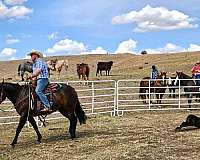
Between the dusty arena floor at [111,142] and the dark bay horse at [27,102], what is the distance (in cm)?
47

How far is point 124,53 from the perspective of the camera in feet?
250

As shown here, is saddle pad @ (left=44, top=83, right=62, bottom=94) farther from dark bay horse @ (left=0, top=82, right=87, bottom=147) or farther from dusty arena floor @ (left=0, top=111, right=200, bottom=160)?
dusty arena floor @ (left=0, top=111, right=200, bottom=160)

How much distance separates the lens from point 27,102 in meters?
10.1

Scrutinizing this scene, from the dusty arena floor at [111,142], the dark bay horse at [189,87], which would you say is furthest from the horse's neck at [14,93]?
the dark bay horse at [189,87]

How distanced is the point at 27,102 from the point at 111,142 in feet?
7.17

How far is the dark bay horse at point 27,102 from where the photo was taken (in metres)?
10.1

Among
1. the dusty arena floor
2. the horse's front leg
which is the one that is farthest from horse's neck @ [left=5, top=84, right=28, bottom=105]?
the dusty arena floor

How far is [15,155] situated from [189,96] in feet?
32.5

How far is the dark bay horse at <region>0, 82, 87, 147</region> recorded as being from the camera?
1012 centimetres

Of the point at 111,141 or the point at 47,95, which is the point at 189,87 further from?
the point at 47,95

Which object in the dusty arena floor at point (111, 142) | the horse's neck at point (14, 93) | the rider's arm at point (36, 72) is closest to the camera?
the dusty arena floor at point (111, 142)

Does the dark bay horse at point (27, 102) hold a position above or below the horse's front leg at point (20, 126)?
above

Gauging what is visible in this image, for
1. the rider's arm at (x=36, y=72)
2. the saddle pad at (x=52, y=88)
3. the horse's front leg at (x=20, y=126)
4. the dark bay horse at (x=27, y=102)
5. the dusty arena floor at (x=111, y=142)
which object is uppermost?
the rider's arm at (x=36, y=72)

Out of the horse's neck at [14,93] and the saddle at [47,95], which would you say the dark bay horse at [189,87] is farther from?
the horse's neck at [14,93]
